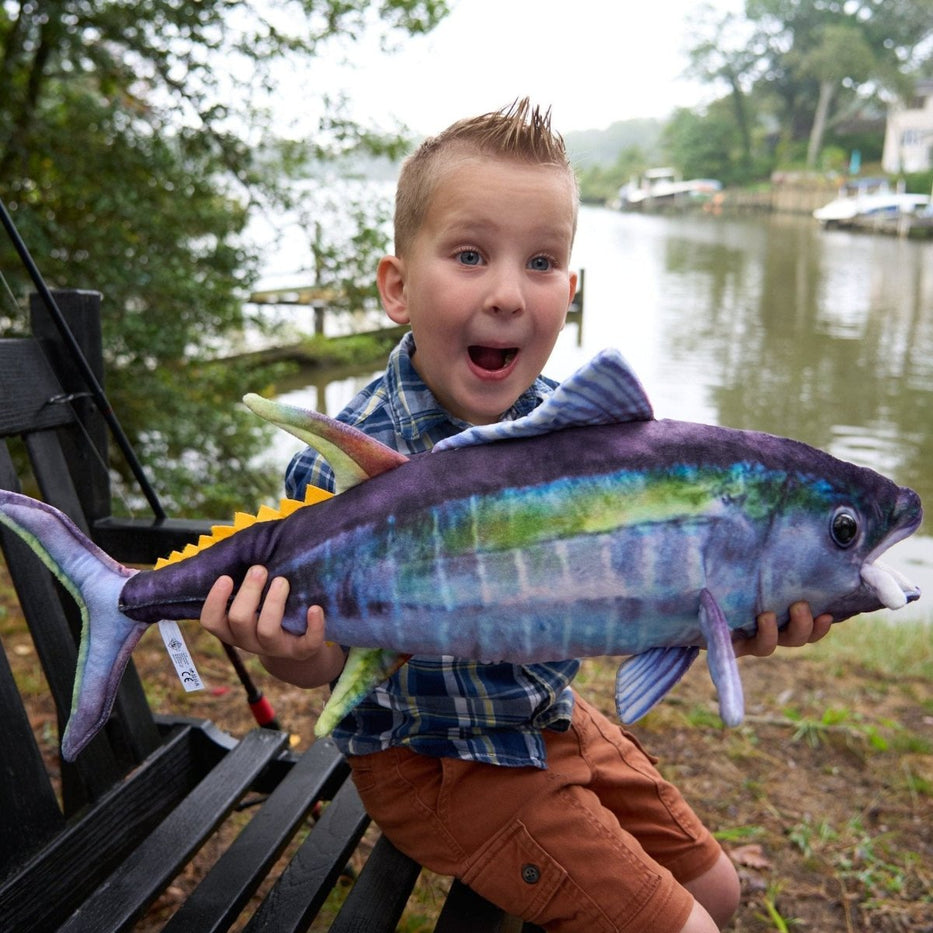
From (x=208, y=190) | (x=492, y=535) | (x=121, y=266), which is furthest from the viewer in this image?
(x=208, y=190)

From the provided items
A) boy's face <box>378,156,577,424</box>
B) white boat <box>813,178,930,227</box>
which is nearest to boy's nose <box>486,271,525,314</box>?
boy's face <box>378,156,577,424</box>

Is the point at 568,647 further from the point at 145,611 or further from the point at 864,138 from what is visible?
the point at 864,138

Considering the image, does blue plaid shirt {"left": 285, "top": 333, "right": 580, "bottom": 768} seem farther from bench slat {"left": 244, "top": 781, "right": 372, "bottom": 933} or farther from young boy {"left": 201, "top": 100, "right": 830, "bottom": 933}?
bench slat {"left": 244, "top": 781, "right": 372, "bottom": 933}

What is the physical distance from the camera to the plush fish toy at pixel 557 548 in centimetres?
144

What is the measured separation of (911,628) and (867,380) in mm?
10092

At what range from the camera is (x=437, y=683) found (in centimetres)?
204

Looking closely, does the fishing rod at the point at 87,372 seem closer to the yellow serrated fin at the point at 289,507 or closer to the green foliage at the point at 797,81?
the yellow serrated fin at the point at 289,507

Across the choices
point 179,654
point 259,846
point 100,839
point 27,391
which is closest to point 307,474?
point 179,654

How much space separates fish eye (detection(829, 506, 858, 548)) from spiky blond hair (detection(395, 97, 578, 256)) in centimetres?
98

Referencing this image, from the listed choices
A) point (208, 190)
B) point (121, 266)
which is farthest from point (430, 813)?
point (208, 190)

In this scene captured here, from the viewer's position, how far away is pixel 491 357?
204cm

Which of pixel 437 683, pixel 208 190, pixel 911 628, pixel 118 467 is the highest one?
pixel 208 190

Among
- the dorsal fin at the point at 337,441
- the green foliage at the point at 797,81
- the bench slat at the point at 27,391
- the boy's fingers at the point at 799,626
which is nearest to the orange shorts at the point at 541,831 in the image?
the boy's fingers at the point at 799,626

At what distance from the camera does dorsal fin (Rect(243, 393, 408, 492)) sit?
1.47 meters
